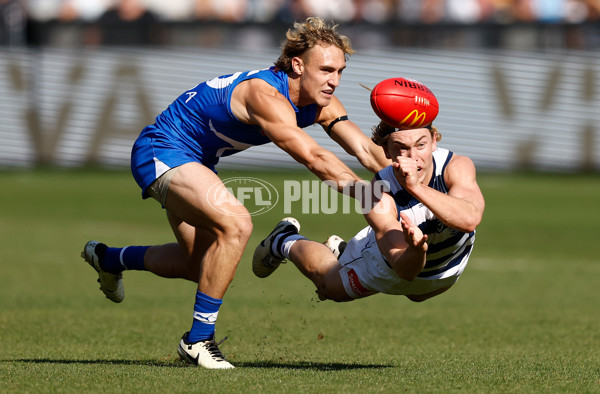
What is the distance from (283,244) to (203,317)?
1.17 metres

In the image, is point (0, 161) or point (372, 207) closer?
point (372, 207)

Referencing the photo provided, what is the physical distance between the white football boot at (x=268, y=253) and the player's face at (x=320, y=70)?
4.46ft

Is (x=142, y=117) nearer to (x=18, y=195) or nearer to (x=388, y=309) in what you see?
(x=18, y=195)

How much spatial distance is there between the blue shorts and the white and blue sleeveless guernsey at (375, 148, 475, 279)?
1.50m

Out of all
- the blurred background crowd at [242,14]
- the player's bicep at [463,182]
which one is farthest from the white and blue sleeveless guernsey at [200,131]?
the blurred background crowd at [242,14]

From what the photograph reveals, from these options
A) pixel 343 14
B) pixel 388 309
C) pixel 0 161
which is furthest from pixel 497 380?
pixel 0 161

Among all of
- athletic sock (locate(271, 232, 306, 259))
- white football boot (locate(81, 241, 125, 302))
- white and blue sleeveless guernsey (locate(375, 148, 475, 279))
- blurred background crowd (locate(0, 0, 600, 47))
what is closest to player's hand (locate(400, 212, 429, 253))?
white and blue sleeveless guernsey (locate(375, 148, 475, 279))

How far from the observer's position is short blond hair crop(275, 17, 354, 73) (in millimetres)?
6871

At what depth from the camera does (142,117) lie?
81.9 feet

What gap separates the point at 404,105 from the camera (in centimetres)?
622

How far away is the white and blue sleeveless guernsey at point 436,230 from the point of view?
6.32 m

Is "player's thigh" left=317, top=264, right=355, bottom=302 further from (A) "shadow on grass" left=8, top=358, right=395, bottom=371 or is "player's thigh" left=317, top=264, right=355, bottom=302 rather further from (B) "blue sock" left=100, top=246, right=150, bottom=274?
(B) "blue sock" left=100, top=246, right=150, bottom=274

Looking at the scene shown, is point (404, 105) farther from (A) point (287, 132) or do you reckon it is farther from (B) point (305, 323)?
(B) point (305, 323)

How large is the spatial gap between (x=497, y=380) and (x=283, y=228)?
2.61 m
